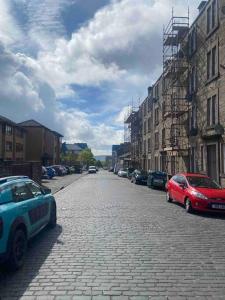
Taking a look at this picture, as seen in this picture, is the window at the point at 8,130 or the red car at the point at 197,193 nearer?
the red car at the point at 197,193

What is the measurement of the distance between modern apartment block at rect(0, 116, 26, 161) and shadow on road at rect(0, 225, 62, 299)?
42412 millimetres

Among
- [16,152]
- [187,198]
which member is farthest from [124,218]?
[16,152]

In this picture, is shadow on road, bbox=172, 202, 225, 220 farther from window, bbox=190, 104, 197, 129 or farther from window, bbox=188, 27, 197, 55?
window, bbox=188, 27, 197, 55

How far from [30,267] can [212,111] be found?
1892cm

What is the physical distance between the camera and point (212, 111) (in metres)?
23.0

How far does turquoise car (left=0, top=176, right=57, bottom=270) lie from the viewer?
5977 millimetres

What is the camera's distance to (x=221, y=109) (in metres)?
21.2

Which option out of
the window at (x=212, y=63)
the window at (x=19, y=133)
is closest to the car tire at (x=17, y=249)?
the window at (x=212, y=63)

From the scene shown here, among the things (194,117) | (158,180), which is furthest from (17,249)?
(158,180)

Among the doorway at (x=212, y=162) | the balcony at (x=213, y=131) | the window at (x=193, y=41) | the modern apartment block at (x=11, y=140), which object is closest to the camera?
the balcony at (x=213, y=131)

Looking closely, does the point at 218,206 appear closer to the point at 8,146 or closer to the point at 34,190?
the point at 34,190

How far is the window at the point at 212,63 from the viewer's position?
22341 mm

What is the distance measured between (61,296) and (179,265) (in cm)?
241

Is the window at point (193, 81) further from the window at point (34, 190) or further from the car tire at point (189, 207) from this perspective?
the window at point (34, 190)
